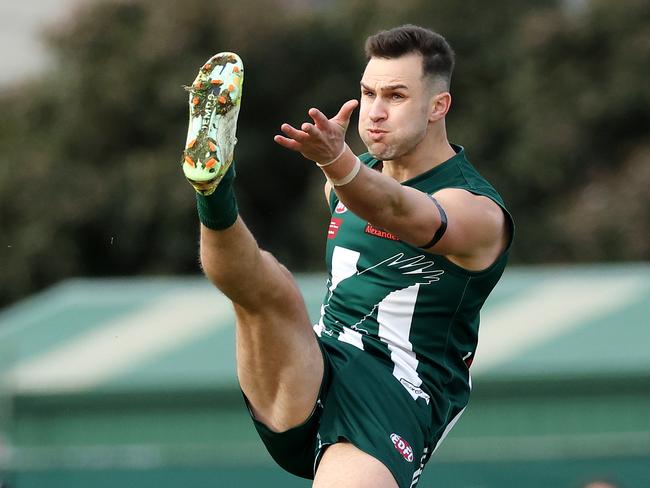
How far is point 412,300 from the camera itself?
5.43 metres

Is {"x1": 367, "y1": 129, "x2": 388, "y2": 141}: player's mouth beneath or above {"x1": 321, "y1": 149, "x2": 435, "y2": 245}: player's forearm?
above

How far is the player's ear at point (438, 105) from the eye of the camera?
5.48 meters

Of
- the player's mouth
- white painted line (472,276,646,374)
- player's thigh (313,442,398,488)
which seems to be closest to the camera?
player's thigh (313,442,398,488)

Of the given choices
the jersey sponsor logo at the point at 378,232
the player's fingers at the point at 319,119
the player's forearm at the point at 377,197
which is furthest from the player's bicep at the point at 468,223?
the player's fingers at the point at 319,119

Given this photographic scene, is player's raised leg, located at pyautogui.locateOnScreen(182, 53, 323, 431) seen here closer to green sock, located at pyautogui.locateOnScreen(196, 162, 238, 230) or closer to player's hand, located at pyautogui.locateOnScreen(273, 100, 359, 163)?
green sock, located at pyautogui.locateOnScreen(196, 162, 238, 230)

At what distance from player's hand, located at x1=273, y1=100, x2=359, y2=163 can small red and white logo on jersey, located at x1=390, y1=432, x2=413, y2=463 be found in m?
1.20

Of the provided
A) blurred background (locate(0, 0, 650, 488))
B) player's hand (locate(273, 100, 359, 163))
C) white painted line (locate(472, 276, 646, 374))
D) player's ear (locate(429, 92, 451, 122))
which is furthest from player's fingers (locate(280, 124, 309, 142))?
white painted line (locate(472, 276, 646, 374))

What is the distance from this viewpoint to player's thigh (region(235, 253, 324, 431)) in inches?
201

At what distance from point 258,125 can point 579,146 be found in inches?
201

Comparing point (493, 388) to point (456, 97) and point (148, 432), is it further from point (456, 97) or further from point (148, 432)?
point (456, 97)

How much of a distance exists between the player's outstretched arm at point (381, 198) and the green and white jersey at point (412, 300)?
0.71 ft

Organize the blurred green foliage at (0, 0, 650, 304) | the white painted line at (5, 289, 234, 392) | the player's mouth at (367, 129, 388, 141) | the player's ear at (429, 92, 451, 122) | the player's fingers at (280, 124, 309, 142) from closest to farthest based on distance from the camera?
the player's fingers at (280, 124, 309, 142)
the player's mouth at (367, 129, 388, 141)
the player's ear at (429, 92, 451, 122)
the white painted line at (5, 289, 234, 392)
the blurred green foliage at (0, 0, 650, 304)

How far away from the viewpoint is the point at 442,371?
18.3 feet

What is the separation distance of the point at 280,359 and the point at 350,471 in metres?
0.51
